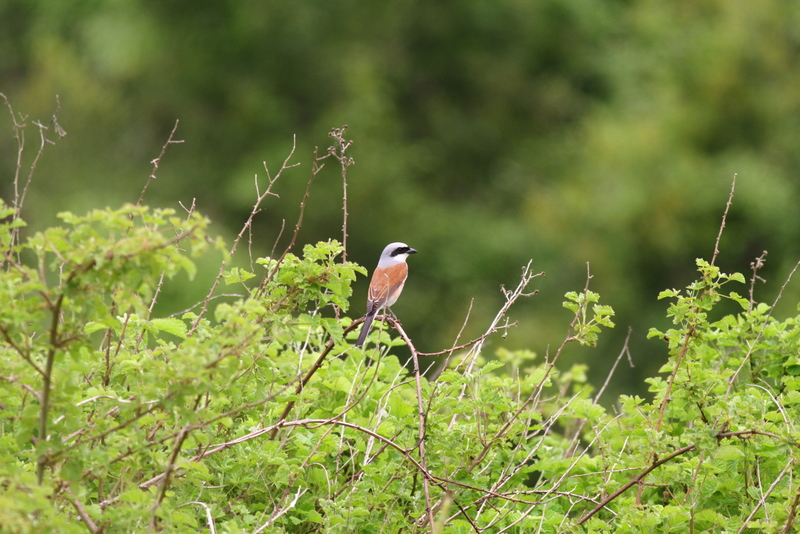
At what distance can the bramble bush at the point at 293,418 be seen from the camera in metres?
Result: 2.67

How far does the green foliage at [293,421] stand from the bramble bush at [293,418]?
1 centimetres

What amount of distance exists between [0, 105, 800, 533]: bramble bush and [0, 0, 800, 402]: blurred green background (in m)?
11.4

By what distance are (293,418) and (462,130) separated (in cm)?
2418

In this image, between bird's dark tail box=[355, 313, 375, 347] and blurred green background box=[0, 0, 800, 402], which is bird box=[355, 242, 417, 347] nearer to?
bird's dark tail box=[355, 313, 375, 347]

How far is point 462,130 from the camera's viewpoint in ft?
91.8

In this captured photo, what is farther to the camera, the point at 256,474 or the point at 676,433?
the point at 676,433

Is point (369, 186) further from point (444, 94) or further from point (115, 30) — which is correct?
point (115, 30)

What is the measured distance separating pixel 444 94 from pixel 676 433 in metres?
24.9

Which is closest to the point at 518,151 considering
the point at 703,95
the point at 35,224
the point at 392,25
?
the point at 392,25

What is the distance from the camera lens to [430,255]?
24.4 meters

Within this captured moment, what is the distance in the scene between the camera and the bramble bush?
2.67 metres

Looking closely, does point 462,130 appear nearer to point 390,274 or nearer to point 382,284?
point 390,274

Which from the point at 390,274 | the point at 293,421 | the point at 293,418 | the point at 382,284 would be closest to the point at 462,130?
the point at 390,274

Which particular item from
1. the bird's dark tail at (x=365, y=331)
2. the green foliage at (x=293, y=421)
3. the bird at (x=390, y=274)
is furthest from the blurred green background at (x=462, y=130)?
the green foliage at (x=293, y=421)
